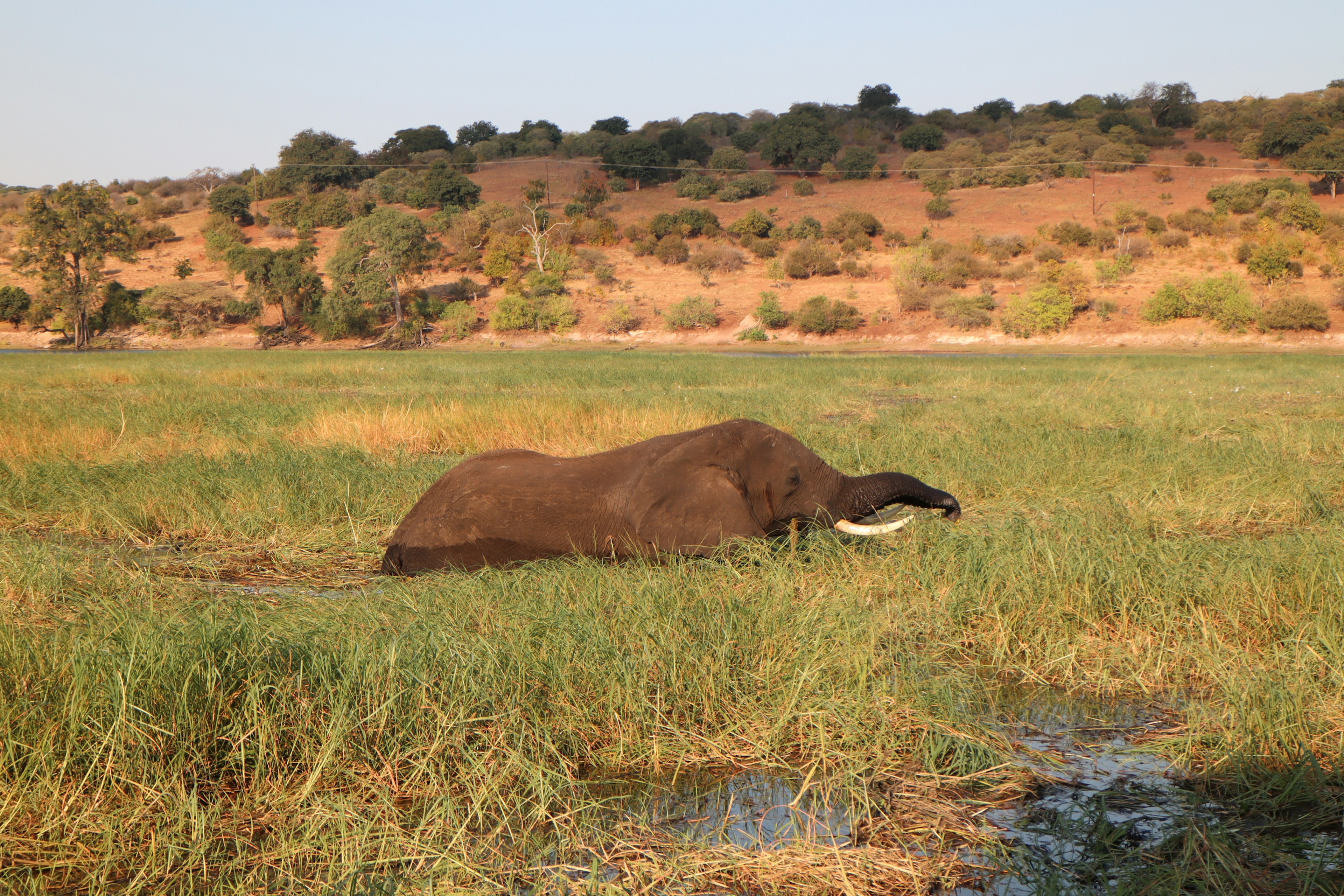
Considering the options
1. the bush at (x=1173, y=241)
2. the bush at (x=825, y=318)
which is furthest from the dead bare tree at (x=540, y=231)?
the bush at (x=1173, y=241)

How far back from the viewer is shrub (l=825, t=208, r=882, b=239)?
5794 cm

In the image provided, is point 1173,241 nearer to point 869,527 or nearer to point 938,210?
point 938,210

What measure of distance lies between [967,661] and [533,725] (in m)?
2.29

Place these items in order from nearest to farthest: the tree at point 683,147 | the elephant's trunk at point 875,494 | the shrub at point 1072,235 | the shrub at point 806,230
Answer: the elephant's trunk at point 875,494
the shrub at point 1072,235
the shrub at point 806,230
the tree at point 683,147

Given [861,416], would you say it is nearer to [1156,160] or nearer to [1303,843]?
[1303,843]

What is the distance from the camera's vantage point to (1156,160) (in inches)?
2820

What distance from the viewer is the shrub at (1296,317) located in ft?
120

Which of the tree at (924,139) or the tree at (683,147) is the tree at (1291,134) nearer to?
the tree at (924,139)

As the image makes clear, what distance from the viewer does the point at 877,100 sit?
9781 cm

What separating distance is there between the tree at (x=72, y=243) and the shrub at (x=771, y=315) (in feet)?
105

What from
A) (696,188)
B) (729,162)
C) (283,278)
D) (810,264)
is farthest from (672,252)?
(729,162)

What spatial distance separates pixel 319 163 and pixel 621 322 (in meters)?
42.6

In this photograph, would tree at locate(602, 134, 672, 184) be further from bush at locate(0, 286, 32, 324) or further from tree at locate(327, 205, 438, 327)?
bush at locate(0, 286, 32, 324)

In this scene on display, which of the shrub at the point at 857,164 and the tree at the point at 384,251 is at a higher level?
the shrub at the point at 857,164
